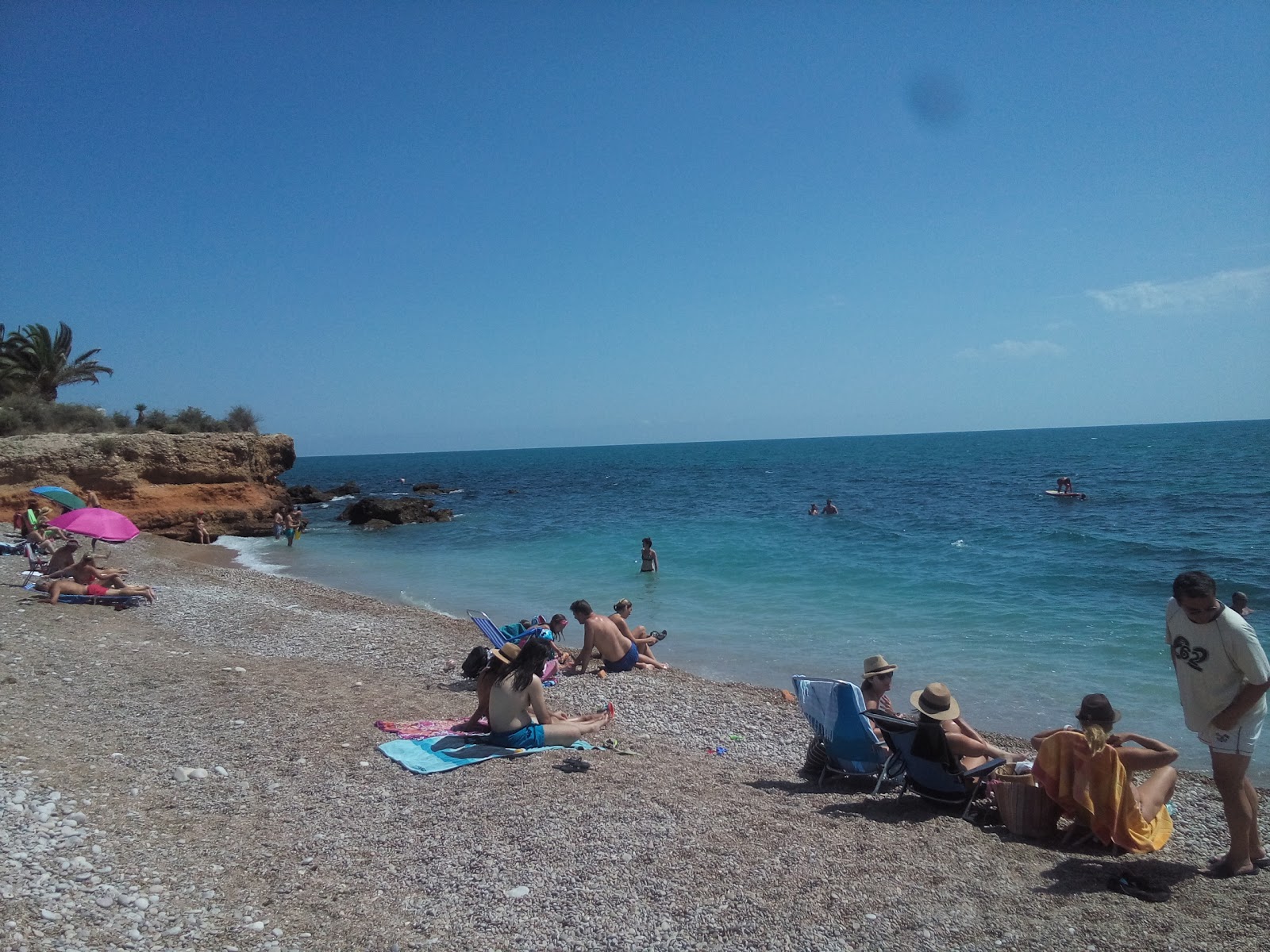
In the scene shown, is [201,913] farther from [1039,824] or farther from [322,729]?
[1039,824]

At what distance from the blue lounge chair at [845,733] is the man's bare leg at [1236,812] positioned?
2.13 m

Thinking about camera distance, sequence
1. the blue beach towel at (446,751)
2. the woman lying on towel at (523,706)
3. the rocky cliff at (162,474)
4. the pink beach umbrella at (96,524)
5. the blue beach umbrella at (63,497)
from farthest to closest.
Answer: the rocky cliff at (162,474) → the blue beach umbrella at (63,497) → the pink beach umbrella at (96,524) → the woman lying on towel at (523,706) → the blue beach towel at (446,751)

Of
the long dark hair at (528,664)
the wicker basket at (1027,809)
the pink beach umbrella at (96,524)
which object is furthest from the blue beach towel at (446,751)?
the pink beach umbrella at (96,524)

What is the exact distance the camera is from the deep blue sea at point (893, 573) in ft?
37.5

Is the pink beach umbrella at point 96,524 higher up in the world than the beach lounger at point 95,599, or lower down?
higher up

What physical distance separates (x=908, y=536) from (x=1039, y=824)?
2184cm

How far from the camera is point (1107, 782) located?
5062 mm

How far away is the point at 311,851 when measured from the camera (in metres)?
4.59

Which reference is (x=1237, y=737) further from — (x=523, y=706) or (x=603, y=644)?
(x=603, y=644)

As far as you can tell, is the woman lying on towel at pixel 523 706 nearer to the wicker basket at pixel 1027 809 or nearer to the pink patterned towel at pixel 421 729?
the pink patterned towel at pixel 421 729

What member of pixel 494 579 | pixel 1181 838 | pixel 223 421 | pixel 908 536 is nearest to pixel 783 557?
pixel 908 536

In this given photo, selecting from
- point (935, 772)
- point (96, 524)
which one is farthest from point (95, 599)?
point (935, 772)

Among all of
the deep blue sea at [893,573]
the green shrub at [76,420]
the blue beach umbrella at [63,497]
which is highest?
the green shrub at [76,420]

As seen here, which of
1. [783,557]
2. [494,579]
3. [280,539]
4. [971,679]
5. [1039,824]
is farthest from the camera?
[280,539]
